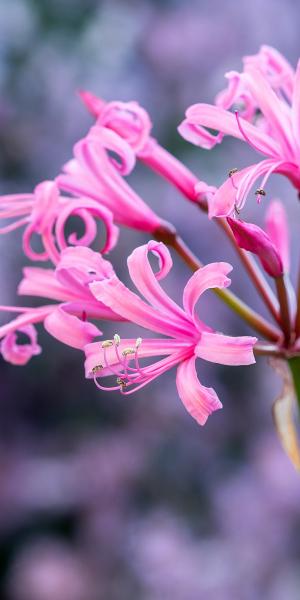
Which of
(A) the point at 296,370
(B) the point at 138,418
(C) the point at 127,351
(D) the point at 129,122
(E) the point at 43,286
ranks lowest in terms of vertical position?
(B) the point at 138,418

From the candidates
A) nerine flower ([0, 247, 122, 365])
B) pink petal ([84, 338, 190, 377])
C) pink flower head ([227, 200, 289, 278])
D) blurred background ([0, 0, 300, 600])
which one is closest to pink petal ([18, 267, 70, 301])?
nerine flower ([0, 247, 122, 365])

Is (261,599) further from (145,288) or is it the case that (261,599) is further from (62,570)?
(145,288)

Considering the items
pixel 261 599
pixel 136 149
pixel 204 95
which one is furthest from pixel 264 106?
pixel 204 95

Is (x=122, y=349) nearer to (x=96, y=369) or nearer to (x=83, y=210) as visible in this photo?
(x=96, y=369)

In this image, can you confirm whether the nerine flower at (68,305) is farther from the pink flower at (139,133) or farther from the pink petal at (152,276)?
the pink flower at (139,133)

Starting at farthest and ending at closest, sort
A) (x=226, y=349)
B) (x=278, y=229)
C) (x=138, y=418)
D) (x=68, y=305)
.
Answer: (x=138, y=418)
(x=278, y=229)
(x=68, y=305)
(x=226, y=349)

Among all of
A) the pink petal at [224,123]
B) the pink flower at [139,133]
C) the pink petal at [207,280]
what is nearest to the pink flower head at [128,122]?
the pink flower at [139,133]

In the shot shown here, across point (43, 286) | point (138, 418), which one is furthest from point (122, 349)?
point (138, 418)

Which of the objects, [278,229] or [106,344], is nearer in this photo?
[106,344]
